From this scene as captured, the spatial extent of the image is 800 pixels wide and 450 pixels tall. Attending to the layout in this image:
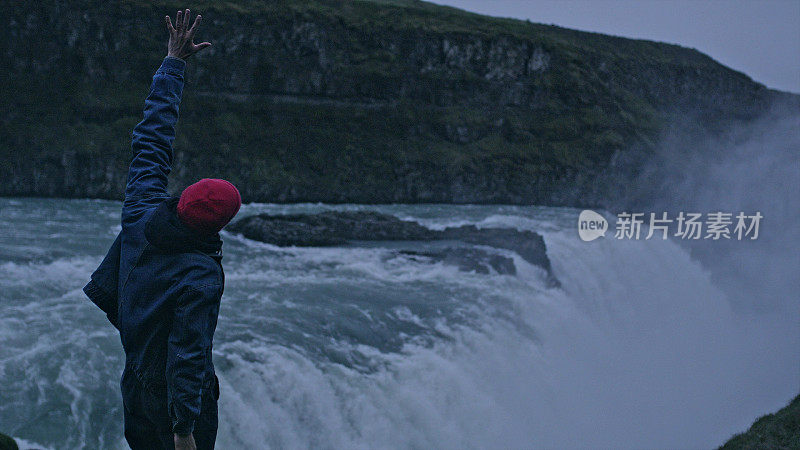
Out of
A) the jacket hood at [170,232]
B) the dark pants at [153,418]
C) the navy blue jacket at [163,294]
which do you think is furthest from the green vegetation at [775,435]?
the jacket hood at [170,232]

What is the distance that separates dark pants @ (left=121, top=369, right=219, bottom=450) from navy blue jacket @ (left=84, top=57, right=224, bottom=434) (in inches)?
2.1

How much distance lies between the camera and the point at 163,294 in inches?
110

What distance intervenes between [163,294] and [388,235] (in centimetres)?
2274

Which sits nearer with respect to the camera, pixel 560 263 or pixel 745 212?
pixel 560 263

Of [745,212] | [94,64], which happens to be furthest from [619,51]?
[94,64]

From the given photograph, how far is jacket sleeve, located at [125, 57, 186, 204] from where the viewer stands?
10.5 feet

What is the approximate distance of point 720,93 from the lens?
105 m

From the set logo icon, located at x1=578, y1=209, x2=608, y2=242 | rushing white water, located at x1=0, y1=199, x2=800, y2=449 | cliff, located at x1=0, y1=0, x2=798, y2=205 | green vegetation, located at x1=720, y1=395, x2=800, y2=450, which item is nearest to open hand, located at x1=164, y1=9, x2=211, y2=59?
rushing white water, located at x1=0, y1=199, x2=800, y2=449

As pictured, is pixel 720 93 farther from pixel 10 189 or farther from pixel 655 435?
pixel 655 435

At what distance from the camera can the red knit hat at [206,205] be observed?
2703mm

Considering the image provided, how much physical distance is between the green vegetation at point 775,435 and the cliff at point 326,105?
1923 inches

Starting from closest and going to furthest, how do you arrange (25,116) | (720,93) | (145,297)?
(145,297) < (25,116) < (720,93)

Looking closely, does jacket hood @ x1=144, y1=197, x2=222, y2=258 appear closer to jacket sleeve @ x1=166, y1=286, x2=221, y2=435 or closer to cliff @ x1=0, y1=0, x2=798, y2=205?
jacket sleeve @ x1=166, y1=286, x2=221, y2=435

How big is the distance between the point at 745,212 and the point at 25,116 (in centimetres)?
5594
